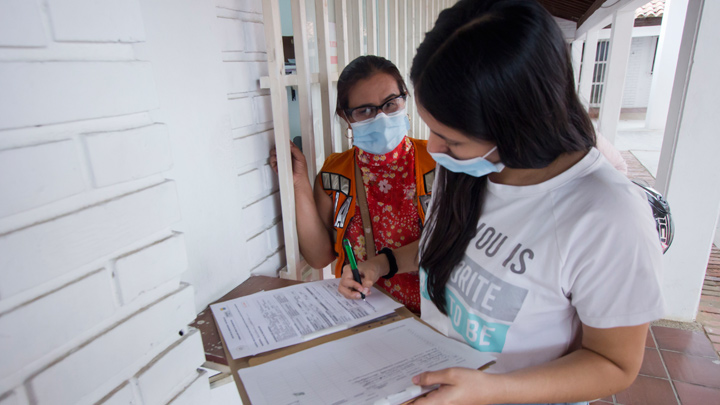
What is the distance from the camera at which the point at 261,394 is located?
755 millimetres

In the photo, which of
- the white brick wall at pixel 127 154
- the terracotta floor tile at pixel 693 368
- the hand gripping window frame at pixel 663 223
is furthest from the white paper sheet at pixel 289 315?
the terracotta floor tile at pixel 693 368

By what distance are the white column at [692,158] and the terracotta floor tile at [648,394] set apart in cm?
75

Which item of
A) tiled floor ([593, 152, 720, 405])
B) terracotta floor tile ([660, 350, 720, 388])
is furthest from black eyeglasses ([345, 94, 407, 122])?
terracotta floor tile ([660, 350, 720, 388])

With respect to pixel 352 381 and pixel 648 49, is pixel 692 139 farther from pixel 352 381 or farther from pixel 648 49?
pixel 648 49

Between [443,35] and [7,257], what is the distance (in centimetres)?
78

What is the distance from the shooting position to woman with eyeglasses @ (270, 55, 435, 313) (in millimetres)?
1459

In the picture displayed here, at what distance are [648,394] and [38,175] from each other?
270 cm

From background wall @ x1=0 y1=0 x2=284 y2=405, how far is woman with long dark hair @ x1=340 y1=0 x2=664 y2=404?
0.53m

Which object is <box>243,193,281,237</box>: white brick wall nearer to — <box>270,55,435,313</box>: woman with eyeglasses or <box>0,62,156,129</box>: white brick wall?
<box>270,55,435,313</box>: woman with eyeglasses

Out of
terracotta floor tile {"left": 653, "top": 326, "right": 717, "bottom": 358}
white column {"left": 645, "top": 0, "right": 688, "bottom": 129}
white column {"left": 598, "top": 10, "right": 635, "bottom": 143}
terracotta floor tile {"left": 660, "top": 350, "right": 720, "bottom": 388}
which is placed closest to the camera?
terracotta floor tile {"left": 660, "top": 350, "right": 720, "bottom": 388}

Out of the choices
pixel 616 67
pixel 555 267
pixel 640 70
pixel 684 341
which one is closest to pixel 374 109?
pixel 555 267

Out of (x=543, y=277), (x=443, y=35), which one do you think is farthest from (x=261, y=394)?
(x=443, y=35)

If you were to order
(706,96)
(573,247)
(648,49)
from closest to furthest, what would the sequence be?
1. (573,247)
2. (706,96)
3. (648,49)

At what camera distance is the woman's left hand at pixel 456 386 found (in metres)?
0.70
